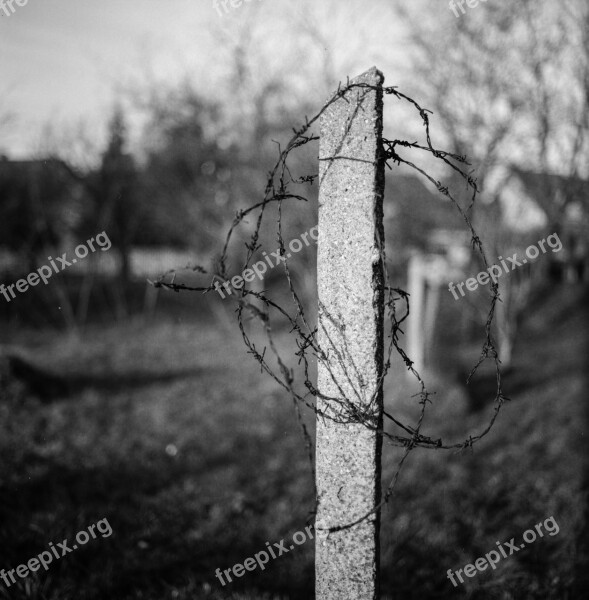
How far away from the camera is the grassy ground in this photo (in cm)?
279

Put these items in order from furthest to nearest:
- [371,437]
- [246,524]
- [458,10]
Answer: [458,10]
[246,524]
[371,437]

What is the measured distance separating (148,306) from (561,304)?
427 inches

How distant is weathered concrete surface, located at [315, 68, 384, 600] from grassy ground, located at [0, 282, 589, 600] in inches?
47.1

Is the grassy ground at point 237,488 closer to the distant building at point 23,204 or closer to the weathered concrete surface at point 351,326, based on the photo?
the weathered concrete surface at point 351,326

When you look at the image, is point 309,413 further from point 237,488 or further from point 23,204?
point 23,204

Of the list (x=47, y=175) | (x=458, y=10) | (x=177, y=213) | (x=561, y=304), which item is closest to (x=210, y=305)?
(x=177, y=213)

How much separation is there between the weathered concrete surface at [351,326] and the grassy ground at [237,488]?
120 centimetres

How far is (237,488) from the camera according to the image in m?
4.00

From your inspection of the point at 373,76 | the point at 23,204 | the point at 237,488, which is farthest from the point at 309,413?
the point at 23,204

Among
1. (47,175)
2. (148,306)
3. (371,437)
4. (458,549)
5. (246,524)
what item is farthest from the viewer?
(148,306)

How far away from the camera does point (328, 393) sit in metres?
1.62

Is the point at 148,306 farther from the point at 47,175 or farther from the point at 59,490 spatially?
the point at 59,490

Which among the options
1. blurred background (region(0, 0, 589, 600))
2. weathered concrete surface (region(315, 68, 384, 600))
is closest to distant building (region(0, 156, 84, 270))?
blurred background (region(0, 0, 589, 600))

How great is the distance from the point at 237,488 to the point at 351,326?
2983mm
